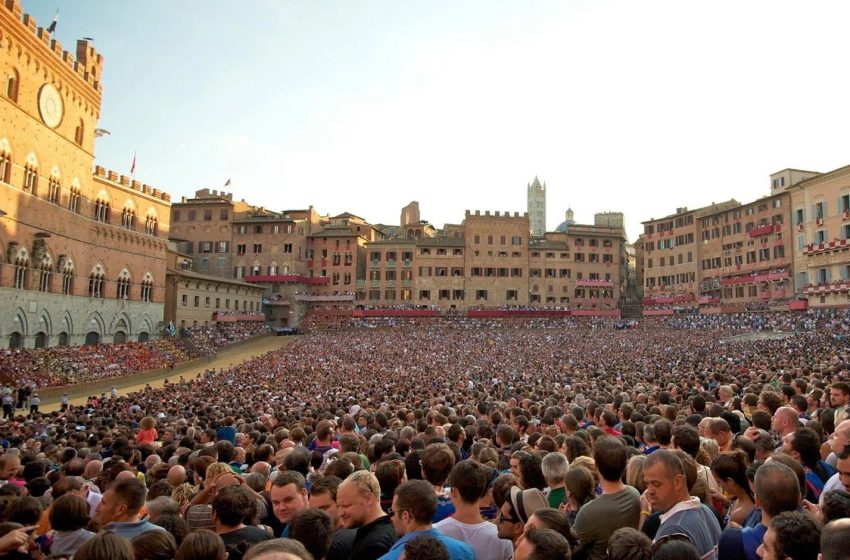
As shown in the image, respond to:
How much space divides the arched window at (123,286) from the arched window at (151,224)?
17.0 ft

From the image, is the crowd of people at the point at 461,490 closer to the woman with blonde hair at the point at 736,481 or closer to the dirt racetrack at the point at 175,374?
the woman with blonde hair at the point at 736,481

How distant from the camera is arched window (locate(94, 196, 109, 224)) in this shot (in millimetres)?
45778

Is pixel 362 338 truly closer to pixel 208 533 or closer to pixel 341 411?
pixel 341 411

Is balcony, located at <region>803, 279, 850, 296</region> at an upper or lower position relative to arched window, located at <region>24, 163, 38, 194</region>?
lower

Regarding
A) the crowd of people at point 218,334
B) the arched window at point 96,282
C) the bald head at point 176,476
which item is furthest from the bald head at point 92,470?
the crowd of people at point 218,334

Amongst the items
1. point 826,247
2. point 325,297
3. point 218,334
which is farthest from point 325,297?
point 826,247

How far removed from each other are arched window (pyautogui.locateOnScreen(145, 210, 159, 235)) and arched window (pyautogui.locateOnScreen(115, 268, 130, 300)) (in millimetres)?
5180

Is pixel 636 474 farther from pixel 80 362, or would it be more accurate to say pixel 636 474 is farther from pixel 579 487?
pixel 80 362

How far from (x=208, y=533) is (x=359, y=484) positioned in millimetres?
1168

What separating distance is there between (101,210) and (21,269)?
11128 millimetres

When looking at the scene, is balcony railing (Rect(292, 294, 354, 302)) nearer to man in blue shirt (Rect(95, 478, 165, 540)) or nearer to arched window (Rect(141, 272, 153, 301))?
arched window (Rect(141, 272, 153, 301))

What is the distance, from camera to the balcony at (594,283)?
72.9 metres

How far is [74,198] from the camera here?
42.6m

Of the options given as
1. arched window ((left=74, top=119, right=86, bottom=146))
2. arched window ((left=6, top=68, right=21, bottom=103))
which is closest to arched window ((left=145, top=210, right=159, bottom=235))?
arched window ((left=74, top=119, right=86, bottom=146))
